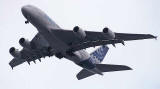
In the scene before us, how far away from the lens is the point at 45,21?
158ft

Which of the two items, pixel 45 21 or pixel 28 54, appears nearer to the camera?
pixel 45 21

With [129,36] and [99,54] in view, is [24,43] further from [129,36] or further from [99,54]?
[99,54]

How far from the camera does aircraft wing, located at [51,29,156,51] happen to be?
48.4 m

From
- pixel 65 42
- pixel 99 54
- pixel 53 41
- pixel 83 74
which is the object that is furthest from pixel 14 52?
pixel 99 54

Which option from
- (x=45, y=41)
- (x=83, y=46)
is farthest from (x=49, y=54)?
(x=83, y=46)

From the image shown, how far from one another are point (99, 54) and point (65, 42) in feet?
36.9

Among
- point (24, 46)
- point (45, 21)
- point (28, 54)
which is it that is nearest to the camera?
point (45, 21)

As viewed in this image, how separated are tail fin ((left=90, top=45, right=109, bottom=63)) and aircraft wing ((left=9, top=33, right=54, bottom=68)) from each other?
742cm

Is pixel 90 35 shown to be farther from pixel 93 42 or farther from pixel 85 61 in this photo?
pixel 85 61

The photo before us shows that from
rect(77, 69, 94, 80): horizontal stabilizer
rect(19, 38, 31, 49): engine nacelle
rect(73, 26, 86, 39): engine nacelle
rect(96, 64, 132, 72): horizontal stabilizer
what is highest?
rect(73, 26, 86, 39): engine nacelle

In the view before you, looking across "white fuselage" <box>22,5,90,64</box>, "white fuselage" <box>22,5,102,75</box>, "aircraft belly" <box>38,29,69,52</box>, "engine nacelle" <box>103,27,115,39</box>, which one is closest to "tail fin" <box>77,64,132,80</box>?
"white fuselage" <box>22,5,102,75</box>

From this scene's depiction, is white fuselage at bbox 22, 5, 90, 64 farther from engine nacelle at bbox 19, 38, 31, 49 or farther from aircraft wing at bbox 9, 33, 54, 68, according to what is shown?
engine nacelle at bbox 19, 38, 31, 49

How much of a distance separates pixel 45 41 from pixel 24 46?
2893 millimetres

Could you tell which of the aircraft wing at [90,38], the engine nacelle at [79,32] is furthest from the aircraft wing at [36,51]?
the engine nacelle at [79,32]
